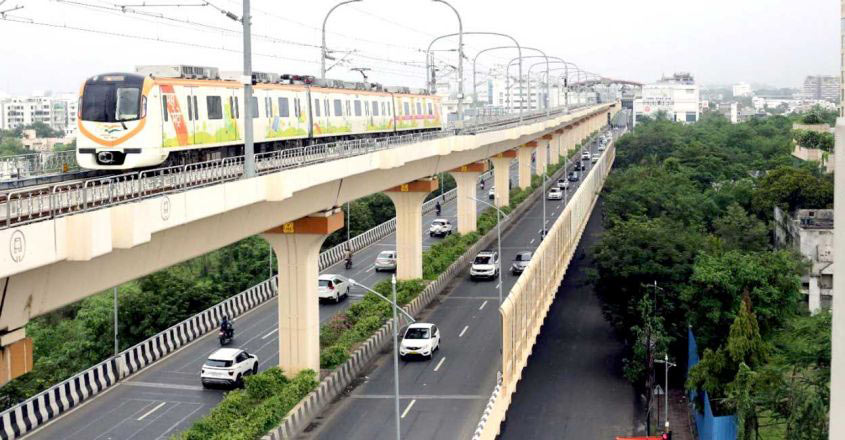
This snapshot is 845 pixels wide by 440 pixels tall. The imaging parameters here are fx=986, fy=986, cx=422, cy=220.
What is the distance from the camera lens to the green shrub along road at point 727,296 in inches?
1035

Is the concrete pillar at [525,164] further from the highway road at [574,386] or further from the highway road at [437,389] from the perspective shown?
the highway road at [437,389]

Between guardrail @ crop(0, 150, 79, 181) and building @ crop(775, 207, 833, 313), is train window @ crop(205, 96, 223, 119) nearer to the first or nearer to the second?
guardrail @ crop(0, 150, 79, 181)

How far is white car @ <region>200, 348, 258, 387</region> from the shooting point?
3122 cm

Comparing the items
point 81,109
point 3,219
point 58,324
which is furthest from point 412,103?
point 3,219

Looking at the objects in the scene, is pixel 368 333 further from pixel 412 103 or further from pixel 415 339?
pixel 412 103

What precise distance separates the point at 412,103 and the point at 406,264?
9525 millimetres

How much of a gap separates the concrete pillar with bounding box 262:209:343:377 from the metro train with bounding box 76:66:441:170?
3139 mm

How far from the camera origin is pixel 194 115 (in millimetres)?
26141

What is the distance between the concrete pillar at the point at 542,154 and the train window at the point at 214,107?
5333 cm

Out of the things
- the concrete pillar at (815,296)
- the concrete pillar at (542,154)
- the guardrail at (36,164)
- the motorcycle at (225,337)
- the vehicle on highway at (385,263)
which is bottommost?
the concrete pillar at (815,296)

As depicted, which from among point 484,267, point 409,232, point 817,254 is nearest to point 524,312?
point 409,232

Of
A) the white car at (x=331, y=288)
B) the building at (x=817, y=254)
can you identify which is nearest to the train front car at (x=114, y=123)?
the white car at (x=331, y=288)

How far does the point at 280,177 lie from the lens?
24.1 m

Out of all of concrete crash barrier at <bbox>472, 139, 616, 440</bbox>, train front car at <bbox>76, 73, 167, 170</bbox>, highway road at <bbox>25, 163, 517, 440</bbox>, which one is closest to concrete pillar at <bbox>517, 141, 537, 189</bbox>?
concrete crash barrier at <bbox>472, 139, 616, 440</bbox>
